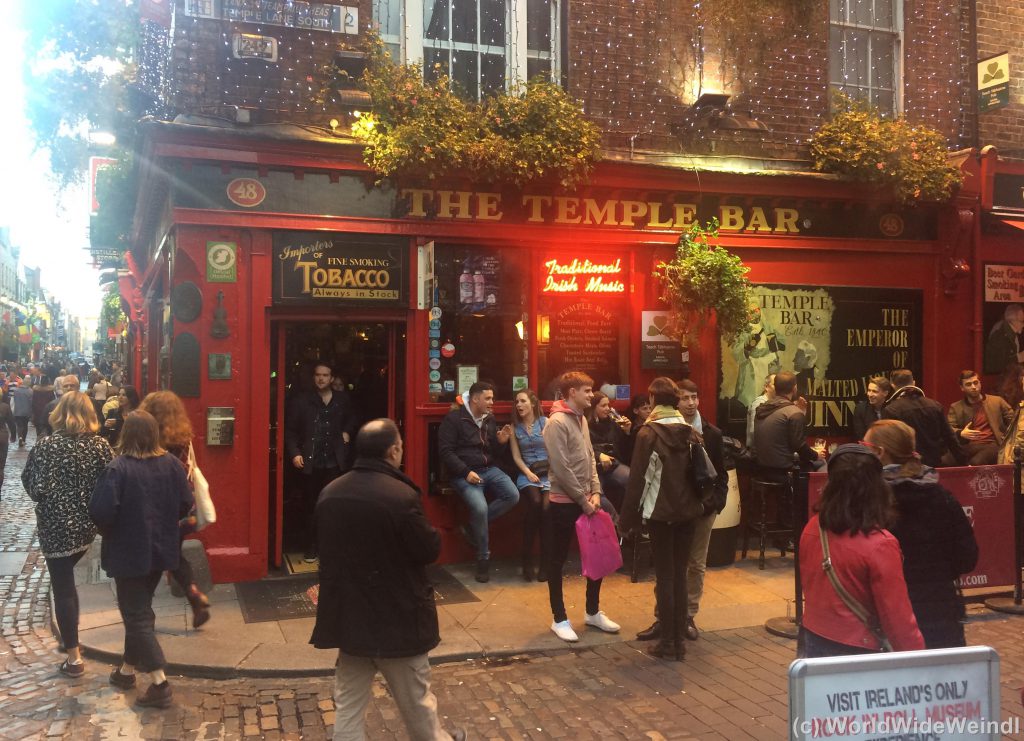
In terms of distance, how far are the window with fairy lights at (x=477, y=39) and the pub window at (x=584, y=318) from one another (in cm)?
206

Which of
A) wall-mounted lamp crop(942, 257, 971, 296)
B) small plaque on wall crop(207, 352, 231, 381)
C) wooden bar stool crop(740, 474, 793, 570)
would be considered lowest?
wooden bar stool crop(740, 474, 793, 570)

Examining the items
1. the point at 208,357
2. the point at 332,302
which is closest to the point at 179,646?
the point at 208,357

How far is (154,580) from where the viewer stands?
17.0 ft

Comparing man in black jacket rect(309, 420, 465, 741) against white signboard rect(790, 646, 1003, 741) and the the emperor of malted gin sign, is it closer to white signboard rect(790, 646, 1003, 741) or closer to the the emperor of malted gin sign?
white signboard rect(790, 646, 1003, 741)

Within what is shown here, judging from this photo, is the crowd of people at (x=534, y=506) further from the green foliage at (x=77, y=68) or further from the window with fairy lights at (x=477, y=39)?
the green foliage at (x=77, y=68)

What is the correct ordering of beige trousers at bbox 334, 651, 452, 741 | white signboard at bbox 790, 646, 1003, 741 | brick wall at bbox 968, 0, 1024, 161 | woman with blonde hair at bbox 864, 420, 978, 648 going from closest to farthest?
white signboard at bbox 790, 646, 1003, 741, woman with blonde hair at bbox 864, 420, 978, 648, beige trousers at bbox 334, 651, 452, 741, brick wall at bbox 968, 0, 1024, 161

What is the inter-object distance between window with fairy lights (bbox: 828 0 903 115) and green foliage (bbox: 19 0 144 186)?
829 cm

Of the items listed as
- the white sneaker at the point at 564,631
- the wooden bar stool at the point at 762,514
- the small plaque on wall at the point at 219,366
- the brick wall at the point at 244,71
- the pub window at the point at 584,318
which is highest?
the brick wall at the point at 244,71

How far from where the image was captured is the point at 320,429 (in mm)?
8203

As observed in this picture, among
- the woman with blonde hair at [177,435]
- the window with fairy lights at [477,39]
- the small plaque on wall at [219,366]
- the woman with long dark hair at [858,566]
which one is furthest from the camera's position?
the window with fairy lights at [477,39]

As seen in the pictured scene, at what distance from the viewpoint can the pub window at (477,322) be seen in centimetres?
842

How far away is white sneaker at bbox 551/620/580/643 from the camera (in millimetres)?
6094

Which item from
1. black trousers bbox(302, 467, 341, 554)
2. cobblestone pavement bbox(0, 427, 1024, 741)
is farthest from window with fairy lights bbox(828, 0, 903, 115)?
black trousers bbox(302, 467, 341, 554)

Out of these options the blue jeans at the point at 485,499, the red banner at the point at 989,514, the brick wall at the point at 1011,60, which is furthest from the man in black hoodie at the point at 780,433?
the brick wall at the point at 1011,60
